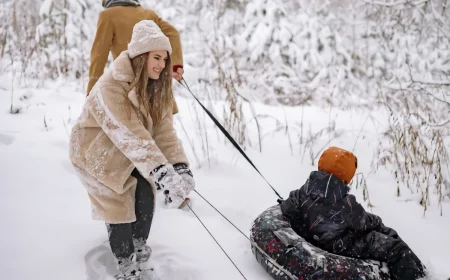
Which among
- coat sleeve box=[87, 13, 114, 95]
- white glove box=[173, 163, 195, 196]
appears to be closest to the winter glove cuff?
white glove box=[173, 163, 195, 196]

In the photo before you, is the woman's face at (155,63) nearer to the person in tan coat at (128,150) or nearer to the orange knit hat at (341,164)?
the person in tan coat at (128,150)

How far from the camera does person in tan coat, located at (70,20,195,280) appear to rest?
1.85 metres

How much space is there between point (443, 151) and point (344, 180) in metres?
1.88

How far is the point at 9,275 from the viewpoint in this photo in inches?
78.1

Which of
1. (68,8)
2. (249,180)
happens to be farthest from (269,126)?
(68,8)

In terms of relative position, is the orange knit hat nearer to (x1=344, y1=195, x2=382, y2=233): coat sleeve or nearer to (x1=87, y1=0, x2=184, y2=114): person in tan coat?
(x1=344, y1=195, x2=382, y2=233): coat sleeve

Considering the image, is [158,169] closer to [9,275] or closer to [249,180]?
[9,275]

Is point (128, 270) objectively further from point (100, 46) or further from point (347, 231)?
point (100, 46)

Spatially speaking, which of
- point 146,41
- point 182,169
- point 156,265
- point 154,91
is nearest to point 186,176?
point 182,169

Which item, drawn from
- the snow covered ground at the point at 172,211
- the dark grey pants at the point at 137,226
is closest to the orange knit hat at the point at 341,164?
the snow covered ground at the point at 172,211

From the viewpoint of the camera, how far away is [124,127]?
6.18 ft

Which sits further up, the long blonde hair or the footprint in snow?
the long blonde hair

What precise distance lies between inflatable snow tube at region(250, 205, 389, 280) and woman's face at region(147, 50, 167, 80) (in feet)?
3.70

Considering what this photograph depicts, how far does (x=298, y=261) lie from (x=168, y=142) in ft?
3.31
